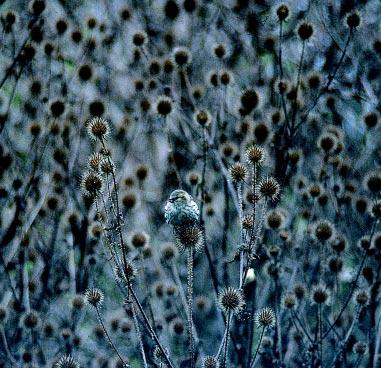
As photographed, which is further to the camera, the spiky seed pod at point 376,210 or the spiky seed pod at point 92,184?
the spiky seed pod at point 376,210

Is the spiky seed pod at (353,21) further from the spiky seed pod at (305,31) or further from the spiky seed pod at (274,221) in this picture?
the spiky seed pod at (274,221)

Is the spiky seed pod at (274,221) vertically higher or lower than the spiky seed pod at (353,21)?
lower

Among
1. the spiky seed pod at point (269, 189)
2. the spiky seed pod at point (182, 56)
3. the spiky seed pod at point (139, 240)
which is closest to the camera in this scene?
the spiky seed pod at point (269, 189)

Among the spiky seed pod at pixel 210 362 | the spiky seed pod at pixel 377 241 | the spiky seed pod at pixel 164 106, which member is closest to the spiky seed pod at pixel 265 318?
the spiky seed pod at pixel 210 362

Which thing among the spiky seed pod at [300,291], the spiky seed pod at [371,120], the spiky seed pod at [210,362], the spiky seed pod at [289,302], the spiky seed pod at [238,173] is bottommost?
the spiky seed pod at [210,362]

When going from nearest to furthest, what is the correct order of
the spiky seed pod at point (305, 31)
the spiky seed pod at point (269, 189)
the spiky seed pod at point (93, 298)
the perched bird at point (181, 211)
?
the perched bird at point (181, 211) → the spiky seed pod at point (93, 298) → the spiky seed pod at point (269, 189) → the spiky seed pod at point (305, 31)

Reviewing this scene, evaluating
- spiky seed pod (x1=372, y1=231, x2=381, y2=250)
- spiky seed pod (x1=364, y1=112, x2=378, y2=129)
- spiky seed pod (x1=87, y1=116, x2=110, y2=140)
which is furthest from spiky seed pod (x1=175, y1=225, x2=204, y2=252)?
spiky seed pod (x1=364, y1=112, x2=378, y2=129)
